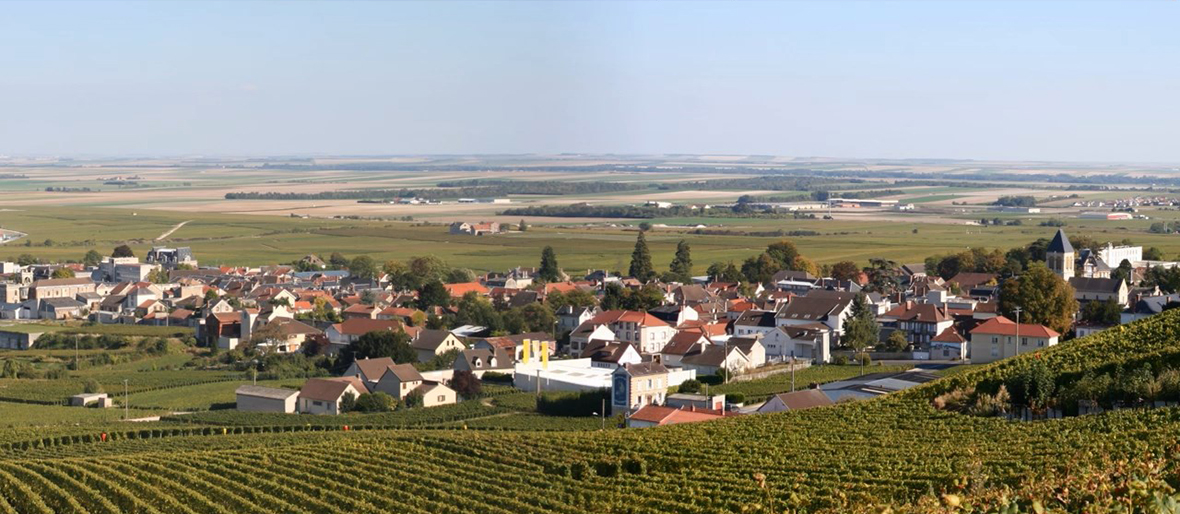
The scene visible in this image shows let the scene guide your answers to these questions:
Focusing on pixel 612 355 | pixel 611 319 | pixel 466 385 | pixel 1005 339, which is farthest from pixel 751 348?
pixel 466 385

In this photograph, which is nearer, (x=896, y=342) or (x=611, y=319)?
(x=896, y=342)

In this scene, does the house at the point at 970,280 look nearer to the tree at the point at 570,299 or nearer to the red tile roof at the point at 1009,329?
the tree at the point at 570,299

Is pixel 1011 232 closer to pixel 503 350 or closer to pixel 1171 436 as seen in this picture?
pixel 503 350

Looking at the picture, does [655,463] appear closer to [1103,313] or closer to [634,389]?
[634,389]

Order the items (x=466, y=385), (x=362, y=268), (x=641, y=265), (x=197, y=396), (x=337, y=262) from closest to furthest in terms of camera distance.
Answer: (x=466, y=385) → (x=197, y=396) → (x=641, y=265) → (x=362, y=268) → (x=337, y=262)

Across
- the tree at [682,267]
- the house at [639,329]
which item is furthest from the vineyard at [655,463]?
the tree at [682,267]

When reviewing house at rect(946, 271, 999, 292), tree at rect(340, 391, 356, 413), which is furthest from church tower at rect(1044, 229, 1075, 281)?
tree at rect(340, 391, 356, 413)

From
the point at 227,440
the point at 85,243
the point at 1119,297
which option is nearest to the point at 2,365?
the point at 227,440
